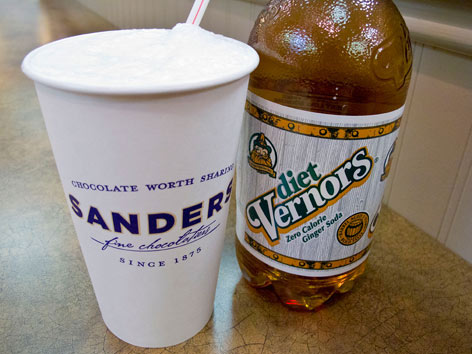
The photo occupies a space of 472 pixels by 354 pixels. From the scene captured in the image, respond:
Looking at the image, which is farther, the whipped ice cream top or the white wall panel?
the white wall panel

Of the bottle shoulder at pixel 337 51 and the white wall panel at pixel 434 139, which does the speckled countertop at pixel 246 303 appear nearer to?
the white wall panel at pixel 434 139

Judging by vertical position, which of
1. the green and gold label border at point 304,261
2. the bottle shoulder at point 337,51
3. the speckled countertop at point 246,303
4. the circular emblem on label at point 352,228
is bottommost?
the speckled countertop at point 246,303

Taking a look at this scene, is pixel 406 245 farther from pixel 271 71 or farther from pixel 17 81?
pixel 17 81

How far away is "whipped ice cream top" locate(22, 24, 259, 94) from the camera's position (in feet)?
0.96

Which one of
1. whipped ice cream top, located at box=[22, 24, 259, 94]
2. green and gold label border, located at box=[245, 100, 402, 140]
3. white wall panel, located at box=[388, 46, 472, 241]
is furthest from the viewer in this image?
white wall panel, located at box=[388, 46, 472, 241]

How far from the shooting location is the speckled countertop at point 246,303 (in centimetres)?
46

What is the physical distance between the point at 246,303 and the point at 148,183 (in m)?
0.24

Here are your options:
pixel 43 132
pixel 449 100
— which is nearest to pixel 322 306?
pixel 449 100

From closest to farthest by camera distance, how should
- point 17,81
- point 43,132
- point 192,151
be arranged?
point 192,151
point 43,132
point 17,81

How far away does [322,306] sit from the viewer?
511 millimetres

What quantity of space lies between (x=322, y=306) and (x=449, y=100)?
0.32 meters

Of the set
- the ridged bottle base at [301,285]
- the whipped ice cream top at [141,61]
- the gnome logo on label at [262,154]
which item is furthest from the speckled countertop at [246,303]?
the whipped ice cream top at [141,61]

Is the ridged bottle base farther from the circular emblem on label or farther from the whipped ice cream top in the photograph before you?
the whipped ice cream top

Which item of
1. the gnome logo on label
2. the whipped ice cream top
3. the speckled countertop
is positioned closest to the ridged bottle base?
the speckled countertop
